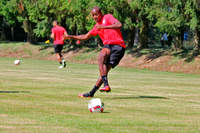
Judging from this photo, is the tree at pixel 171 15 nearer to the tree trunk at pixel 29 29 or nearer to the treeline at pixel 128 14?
the treeline at pixel 128 14

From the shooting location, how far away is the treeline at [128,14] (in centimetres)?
3841

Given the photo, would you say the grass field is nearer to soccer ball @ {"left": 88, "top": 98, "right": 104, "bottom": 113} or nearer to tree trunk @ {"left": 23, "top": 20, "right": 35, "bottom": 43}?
soccer ball @ {"left": 88, "top": 98, "right": 104, "bottom": 113}

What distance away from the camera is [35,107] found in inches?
444

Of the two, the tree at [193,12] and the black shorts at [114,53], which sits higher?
the black shorts at [114,53]

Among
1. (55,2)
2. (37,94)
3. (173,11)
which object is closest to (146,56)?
(173,11)

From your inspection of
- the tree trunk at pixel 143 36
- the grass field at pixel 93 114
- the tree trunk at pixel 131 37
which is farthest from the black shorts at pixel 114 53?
the tree trunk at pixel 131 37

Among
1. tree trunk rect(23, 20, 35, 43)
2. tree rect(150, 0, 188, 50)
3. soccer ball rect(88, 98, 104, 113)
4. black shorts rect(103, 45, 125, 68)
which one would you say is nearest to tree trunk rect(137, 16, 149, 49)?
tree rect(150, 0, 188, 50)

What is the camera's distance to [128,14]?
45.4 metres

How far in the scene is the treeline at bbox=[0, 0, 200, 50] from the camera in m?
38.4

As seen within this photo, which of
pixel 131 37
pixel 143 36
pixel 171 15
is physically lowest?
pixel 131 37

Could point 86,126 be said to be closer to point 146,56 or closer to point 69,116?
point 69,116

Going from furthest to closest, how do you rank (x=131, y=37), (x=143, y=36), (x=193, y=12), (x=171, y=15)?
1. (x=131, y=37)
2. (x=143, y=36)
3. (x=171, y=15)
4. (x=193, y=12)

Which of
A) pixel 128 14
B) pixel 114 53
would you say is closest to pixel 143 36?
pixel 128 14

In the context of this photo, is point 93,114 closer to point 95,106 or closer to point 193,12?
point 95,106
